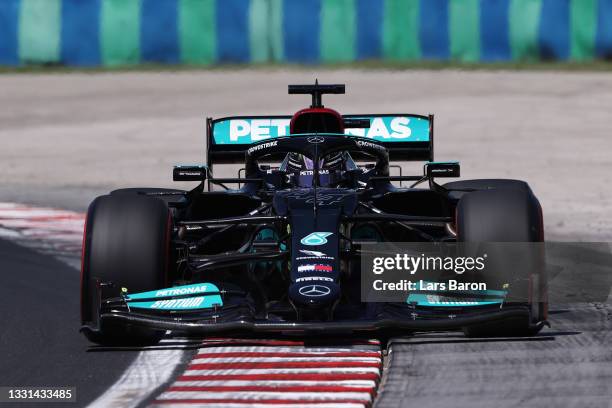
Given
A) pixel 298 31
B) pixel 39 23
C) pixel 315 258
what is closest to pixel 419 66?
pixel 298 31

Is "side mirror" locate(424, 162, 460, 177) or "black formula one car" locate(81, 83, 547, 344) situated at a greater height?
"side mirror" locate(424, 162, 460, 177)

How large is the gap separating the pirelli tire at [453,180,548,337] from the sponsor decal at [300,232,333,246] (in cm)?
80

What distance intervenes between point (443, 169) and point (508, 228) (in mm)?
1314

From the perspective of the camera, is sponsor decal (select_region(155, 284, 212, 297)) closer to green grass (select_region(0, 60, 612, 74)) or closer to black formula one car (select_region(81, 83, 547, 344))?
black formula one car (select_region(81, 83, 547, 344))

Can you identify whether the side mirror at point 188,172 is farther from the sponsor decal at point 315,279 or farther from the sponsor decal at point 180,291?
the sponsor decal at point 315,279

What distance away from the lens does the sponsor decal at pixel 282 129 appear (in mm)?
11602

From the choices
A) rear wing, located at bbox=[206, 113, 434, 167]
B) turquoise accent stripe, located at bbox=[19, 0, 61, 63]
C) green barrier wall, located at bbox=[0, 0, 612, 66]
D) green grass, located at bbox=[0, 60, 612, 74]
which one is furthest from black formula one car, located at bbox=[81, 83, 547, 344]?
turquoise accent stripe, located at bbox=[19, 0, 61, 63]

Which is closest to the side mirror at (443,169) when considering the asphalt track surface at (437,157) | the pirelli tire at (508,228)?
the pirelli tire at (508,228)

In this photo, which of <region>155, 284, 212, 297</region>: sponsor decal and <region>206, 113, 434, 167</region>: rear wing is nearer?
<region>155, 284, 212, 297</region>: sponsor decal

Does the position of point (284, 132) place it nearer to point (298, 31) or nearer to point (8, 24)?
point (298, 31)

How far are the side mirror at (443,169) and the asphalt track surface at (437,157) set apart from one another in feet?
3.83

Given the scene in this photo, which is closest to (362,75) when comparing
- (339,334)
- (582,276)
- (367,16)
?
(367,16)

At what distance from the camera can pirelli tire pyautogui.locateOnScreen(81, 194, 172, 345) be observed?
818 centimetres

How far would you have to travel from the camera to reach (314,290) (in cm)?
788
